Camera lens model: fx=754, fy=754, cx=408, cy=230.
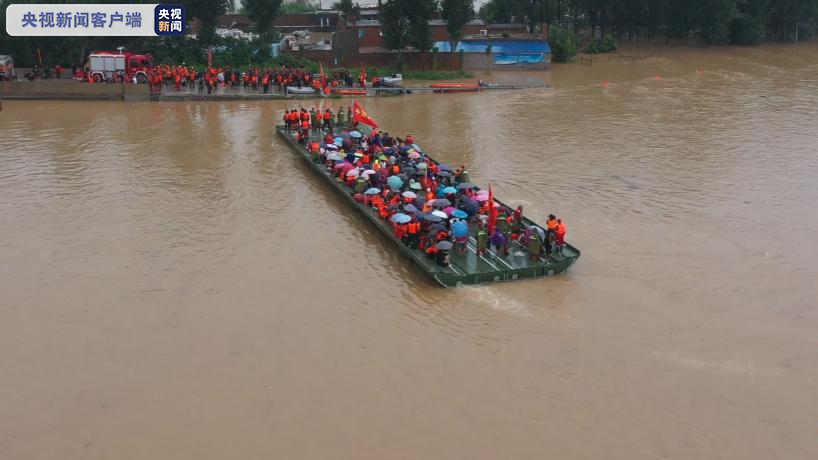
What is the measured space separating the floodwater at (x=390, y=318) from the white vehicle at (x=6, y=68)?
648 inches

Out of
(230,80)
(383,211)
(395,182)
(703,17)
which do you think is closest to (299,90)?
(230,80)

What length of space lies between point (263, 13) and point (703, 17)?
1339 inches

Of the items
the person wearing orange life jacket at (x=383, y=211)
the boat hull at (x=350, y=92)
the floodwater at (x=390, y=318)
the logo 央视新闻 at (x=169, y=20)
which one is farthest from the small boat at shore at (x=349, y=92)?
the person wearing orange life jacket at (x=383, y=211)

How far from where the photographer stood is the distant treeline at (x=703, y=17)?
58.6 meters

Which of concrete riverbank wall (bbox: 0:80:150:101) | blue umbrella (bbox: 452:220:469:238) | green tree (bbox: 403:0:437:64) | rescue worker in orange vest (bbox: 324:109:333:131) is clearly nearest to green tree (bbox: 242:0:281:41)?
green tree (bbox: 403:0:437:64)

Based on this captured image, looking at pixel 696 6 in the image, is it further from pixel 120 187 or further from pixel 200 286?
pixel 200 286

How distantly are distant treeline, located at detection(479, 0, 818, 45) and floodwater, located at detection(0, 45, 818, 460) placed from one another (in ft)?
120

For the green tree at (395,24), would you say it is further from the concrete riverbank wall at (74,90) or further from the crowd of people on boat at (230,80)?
the concrete riverbank wall at (74,90)

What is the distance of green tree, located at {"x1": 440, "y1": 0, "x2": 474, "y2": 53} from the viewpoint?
159ft

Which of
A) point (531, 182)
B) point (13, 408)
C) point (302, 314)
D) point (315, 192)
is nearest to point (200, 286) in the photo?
point (302, 314)

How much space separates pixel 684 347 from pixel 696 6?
5323cm

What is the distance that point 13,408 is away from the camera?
37.1 feet

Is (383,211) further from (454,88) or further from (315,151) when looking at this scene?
(454,88)

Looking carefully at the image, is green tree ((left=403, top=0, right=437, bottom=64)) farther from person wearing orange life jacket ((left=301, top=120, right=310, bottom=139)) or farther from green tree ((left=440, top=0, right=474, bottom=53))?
person wearing orange life jacket ((left=301, top=120, right=310, bottom=139))
